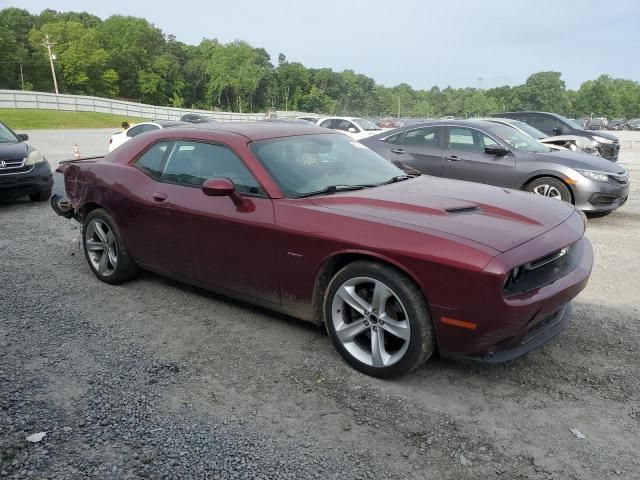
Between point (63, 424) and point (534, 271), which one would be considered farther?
point (534, 271)

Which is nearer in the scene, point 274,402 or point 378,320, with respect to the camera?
point 274,402

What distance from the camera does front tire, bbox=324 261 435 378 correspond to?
9.95 feet

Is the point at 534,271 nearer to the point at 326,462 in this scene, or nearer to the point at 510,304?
the point at 510,304

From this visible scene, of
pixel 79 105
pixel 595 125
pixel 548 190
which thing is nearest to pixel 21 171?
pixel 548 190

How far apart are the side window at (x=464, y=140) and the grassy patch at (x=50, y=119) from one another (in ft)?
125

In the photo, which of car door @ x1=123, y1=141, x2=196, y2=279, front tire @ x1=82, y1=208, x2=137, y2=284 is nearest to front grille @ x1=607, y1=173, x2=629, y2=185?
car door @ x1=123, y1=141, x2=196, y2=279

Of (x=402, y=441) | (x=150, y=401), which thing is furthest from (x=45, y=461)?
(x=402, y=441)

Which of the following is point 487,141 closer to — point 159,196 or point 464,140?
point 464,140

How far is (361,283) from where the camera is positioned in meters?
3.27

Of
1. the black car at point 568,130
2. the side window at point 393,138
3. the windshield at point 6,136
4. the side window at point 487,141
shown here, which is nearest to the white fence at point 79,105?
the black car at point 568,130

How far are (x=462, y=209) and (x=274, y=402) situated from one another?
5.54 ft

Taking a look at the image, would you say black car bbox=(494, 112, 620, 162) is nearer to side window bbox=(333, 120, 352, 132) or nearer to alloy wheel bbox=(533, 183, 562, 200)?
side window bbox=(333, 120, 352, 132)

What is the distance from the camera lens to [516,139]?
843 cm

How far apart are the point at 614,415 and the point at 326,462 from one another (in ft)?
5.38
